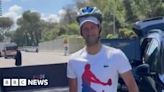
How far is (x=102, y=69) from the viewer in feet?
12.7

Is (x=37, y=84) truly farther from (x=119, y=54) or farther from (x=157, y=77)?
(x=119, y=54)

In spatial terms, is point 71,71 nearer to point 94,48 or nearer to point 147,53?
point 94,48

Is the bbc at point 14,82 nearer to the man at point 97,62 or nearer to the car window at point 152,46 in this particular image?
the car window at point 152,46

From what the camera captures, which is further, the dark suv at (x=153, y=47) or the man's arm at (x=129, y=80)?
the dark suv at (x=153, y=47)

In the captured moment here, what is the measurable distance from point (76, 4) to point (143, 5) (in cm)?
6478

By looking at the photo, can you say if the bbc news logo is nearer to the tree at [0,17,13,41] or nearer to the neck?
the neck

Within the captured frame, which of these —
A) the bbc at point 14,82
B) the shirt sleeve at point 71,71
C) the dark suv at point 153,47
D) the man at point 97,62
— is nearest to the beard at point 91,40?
the man at point 97,62

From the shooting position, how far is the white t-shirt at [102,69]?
3865 millimetres

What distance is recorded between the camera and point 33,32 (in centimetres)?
15812

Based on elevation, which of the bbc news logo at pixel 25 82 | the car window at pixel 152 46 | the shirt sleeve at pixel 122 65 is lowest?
the bbc news logo at pixel 25 82

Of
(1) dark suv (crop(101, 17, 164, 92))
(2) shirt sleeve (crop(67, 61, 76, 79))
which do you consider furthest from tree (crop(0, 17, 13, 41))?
(2) shirt sleeve (crop(67, 61, 76, 79))

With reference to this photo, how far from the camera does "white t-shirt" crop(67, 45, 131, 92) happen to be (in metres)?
3.87

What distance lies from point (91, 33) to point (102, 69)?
11.4 inches

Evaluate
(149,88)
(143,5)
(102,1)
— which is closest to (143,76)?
(149,88)
